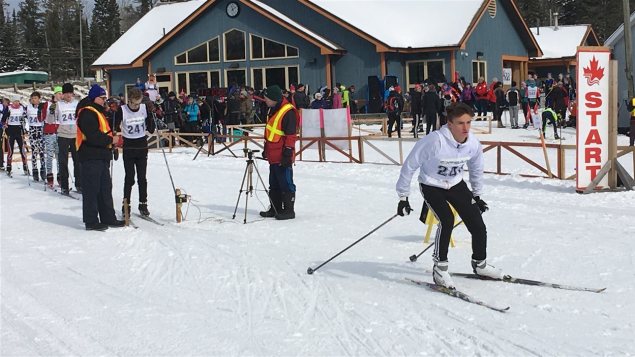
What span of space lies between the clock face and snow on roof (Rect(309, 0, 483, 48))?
3525 mm

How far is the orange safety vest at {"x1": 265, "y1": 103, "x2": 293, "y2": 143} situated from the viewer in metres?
10.2

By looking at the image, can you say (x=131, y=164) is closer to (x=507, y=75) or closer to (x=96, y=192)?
(x=96, y=192)

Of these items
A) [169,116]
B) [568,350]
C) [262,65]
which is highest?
[262,65]

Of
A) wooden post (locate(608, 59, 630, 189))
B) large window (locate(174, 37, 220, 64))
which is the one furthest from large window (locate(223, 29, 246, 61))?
wooden post (locate(608, 59, 630, 189))

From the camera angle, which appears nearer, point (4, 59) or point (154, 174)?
point (154, 174)

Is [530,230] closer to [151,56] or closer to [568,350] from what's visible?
[568,350]

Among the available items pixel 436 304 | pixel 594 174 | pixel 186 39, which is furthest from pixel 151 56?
pixel 436 304

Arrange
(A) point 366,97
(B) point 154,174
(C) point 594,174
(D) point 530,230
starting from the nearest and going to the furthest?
(D) point 530,230
(C) point 594,174
(B) point 154,174
(A) point 366,97

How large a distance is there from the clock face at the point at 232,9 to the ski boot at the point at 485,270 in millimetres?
27959

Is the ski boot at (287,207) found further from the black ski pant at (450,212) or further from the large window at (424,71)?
the large window at (424,71)

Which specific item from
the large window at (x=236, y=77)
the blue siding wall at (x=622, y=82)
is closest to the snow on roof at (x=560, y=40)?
the blue siding wall at (x=622, y=82)

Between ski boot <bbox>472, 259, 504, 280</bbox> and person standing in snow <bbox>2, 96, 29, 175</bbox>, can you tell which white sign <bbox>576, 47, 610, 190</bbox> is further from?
person standing in snow <bbox>2, 96, 29, 175</bbox>

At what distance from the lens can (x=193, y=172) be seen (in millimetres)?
17328

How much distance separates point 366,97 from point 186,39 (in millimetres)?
9218
